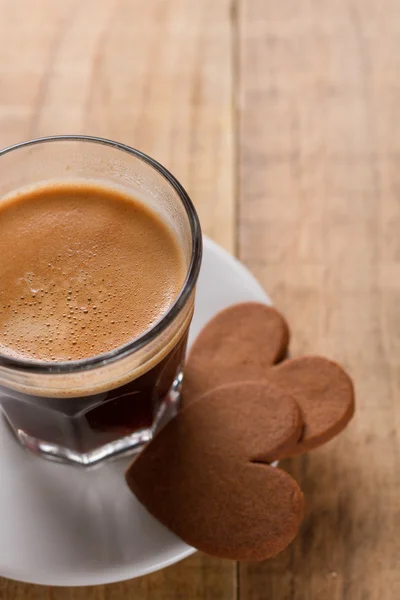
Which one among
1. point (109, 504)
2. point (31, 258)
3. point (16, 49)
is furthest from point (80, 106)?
point (109, 504)

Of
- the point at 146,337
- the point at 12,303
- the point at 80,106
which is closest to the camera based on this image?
the point at 146,337

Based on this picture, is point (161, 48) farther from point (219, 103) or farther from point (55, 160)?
point (55, 160)

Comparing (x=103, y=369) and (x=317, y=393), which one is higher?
(x=103, y=369)

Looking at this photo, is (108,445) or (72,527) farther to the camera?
(108,445)

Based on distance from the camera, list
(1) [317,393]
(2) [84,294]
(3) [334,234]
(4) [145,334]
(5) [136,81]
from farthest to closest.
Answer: (5) [136,81] < (3) [334,234] < (1) [317,393] < (2) [84,294] < (4) [145,334]

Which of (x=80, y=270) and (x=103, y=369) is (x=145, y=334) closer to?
(x=103, y=369)

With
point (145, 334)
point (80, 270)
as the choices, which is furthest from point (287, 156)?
point (145, 334)

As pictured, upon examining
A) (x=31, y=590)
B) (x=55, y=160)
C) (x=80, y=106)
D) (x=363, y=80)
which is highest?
(x=55, y=160)
